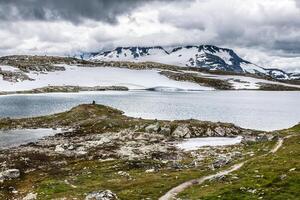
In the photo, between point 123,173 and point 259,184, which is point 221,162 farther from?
point 259,184

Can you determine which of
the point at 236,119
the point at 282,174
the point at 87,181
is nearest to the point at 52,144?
the point at 87,181

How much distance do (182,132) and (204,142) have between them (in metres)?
11.7

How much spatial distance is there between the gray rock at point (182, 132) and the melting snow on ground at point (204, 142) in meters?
4.09

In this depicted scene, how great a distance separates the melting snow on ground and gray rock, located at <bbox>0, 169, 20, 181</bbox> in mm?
32775

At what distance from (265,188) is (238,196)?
3.59 m

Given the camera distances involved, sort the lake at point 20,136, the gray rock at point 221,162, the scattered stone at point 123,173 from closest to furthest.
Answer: the scattered stone at point 123,173
the gray rock at point 221,162
the lake at point 20,136

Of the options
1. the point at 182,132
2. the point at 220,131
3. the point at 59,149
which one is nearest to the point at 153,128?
the point at 182,132

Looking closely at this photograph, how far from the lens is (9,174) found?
199ft

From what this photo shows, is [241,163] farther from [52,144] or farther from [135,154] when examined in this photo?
[52,144]

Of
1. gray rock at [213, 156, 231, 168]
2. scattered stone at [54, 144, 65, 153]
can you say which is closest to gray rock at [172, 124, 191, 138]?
scattered stone at [54, 144, 65, 153]

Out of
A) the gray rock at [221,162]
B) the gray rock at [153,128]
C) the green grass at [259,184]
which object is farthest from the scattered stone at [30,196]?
the gray rock at [153,128]

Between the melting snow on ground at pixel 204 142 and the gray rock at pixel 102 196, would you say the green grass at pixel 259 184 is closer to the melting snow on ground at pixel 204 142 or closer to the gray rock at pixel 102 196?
the gray rock at pixel 102 196

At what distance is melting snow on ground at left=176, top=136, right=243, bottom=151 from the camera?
85.9 meters

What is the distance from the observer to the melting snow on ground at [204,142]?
85.9 metres
